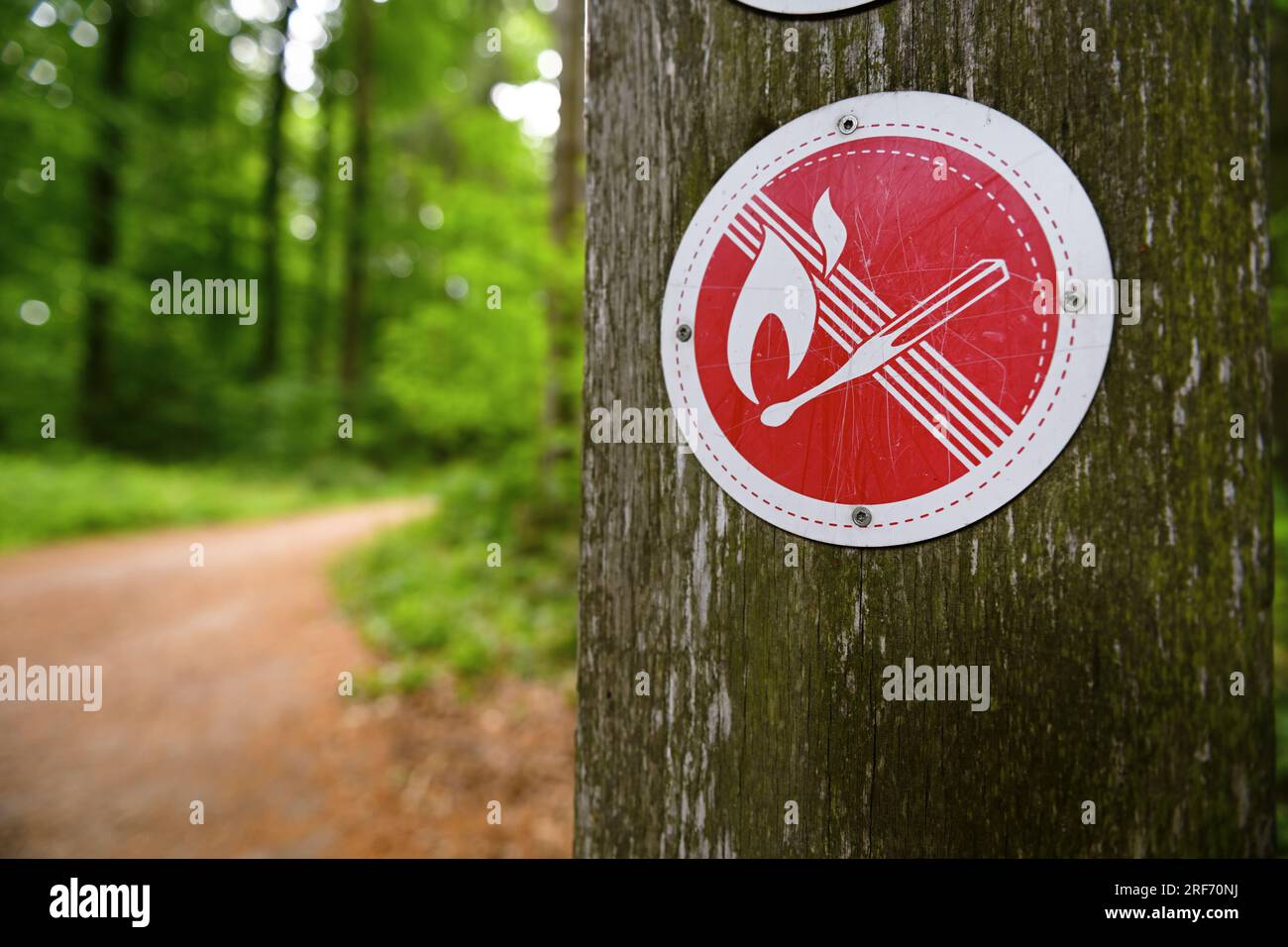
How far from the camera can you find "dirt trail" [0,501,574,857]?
11.9ft

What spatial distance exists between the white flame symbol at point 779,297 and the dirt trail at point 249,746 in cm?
336

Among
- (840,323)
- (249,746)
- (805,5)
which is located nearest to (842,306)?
(840,323)

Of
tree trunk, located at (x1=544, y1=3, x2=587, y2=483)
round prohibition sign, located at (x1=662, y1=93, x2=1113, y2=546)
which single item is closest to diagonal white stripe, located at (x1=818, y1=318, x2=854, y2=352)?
round prohibition sign, located at (x1=662, y1=93, x2=1113, y2=546)

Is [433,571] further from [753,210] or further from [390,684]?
[753,210]

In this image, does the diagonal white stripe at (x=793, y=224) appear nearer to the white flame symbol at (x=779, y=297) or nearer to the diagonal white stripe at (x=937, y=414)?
the white flame symbol at (x=779, y=297)

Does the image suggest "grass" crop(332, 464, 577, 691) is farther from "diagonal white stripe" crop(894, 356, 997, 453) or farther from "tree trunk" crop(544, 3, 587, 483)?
"diagonal white stripe" crop(894, 356, 997, 453)

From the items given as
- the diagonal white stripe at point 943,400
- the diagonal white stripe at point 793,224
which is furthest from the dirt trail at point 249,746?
the diagonal white stripe at point 793,224

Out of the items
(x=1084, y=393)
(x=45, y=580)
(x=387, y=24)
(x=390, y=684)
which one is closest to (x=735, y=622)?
(x=1084, y=393)

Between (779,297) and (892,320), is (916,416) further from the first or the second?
(779,297)

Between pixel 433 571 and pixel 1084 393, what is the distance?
7306 mm

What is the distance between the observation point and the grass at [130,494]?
901 centimetres

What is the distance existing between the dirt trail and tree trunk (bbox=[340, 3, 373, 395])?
1143cm

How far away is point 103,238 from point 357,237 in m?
6.22

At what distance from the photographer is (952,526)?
3.28 feet
